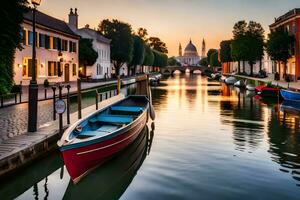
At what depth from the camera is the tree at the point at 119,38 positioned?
264ft

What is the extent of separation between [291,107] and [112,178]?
24809mm

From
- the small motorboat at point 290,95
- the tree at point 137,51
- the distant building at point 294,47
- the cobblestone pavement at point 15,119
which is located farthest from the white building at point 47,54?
the distant building at point 294,47

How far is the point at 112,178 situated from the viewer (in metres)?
12.2

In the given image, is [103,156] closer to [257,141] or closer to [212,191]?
[212,191]

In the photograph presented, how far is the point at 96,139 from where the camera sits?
11.3 metres

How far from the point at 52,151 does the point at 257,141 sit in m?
9.66

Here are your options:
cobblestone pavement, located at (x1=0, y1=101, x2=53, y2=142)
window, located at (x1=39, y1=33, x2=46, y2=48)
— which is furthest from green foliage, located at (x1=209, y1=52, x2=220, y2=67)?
cobblestone pavement, located at (x1=0, y1=101, x2=53, y2=142)

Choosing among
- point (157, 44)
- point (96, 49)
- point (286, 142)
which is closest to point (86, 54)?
point (96, 49)

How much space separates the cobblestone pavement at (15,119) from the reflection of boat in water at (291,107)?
1890 cm

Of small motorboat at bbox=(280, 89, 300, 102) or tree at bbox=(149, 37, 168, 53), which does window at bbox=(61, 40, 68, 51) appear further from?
tree at bbox=(149, 37, 168, 53)

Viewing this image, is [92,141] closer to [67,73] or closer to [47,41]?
[47,41]

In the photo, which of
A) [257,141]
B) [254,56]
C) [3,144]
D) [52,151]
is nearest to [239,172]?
[257,141]

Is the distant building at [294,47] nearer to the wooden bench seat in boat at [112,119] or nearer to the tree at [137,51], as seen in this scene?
the tree at [137,51]

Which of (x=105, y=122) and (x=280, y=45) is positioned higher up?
(x=280, y=45)
